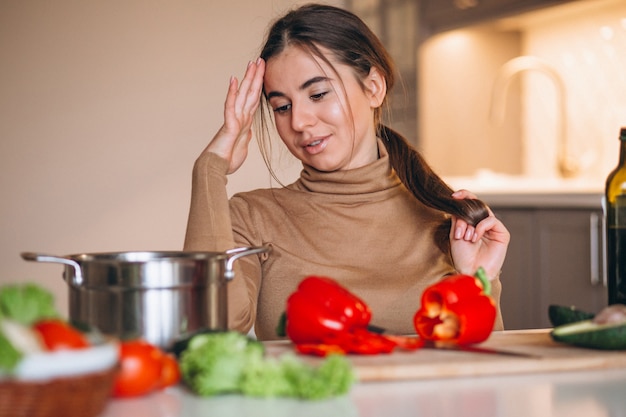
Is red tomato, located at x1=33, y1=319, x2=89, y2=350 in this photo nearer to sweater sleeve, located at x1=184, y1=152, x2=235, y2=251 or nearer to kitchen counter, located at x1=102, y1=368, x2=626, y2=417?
kitchen counter, located at x1=102, y1=368, x2=626, y2=417

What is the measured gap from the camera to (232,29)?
4.23 meters

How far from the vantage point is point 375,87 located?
224 cm

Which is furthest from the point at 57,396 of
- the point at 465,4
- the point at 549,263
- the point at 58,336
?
the point at 465,4

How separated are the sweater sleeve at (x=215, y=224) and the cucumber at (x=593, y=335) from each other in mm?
732

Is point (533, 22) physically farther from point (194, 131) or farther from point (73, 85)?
point (73, 85)

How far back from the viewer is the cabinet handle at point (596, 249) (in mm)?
3676

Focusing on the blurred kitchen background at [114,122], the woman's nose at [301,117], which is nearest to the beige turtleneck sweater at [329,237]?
the woman's nose at [301,117]

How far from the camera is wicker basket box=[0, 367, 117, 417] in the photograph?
0.76 metres

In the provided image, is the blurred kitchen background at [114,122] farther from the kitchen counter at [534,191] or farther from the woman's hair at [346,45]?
the woman's hair at [346,45]

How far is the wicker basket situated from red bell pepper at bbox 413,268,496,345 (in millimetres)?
609

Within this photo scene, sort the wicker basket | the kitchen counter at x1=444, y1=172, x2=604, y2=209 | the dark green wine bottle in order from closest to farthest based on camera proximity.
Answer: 1. the wicker basket
2. the dark green wine bottle
3. the kitchen counter at x1=444, y1=172, x2=604, y2=209

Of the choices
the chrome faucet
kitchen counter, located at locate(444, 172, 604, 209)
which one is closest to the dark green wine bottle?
kitchen counter, located at locate(444, 172, 604, 209)

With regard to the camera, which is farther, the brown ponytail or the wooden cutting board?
the brown ponytail

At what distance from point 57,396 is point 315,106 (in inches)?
52.8
